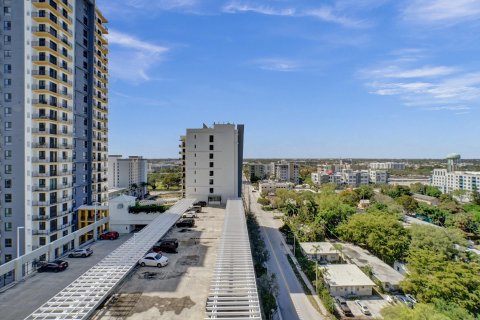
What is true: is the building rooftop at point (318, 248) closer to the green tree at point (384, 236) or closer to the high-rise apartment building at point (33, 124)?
the green tree at point (384, 236)

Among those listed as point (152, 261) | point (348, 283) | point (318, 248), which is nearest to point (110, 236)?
point (152, 261)

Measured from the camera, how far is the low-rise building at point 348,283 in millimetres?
34125

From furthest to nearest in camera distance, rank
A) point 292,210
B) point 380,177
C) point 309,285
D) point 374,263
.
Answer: point 380,177, point 292,210, point 374,263, point 309,285

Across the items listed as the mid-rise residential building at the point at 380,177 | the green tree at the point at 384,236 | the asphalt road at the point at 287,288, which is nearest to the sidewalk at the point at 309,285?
the asphalt road at the point at 287,288

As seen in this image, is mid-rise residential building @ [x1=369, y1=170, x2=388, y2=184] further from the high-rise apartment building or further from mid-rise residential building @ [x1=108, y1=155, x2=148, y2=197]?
the high-rise apartment building

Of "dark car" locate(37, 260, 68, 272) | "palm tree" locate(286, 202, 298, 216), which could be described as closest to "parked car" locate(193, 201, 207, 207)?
"dark car" locate(37, 260, 68, 272)

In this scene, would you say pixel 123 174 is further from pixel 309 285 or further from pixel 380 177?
pixel 380 177

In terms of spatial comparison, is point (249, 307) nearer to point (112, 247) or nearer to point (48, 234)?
point (112, 247)

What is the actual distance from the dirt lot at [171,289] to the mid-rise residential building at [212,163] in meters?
20.9

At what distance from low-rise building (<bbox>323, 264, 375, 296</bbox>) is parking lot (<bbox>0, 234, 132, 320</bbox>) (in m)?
25.3

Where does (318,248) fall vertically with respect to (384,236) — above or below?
below

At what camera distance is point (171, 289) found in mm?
16031

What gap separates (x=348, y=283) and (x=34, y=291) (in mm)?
29781

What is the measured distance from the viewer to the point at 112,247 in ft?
113
